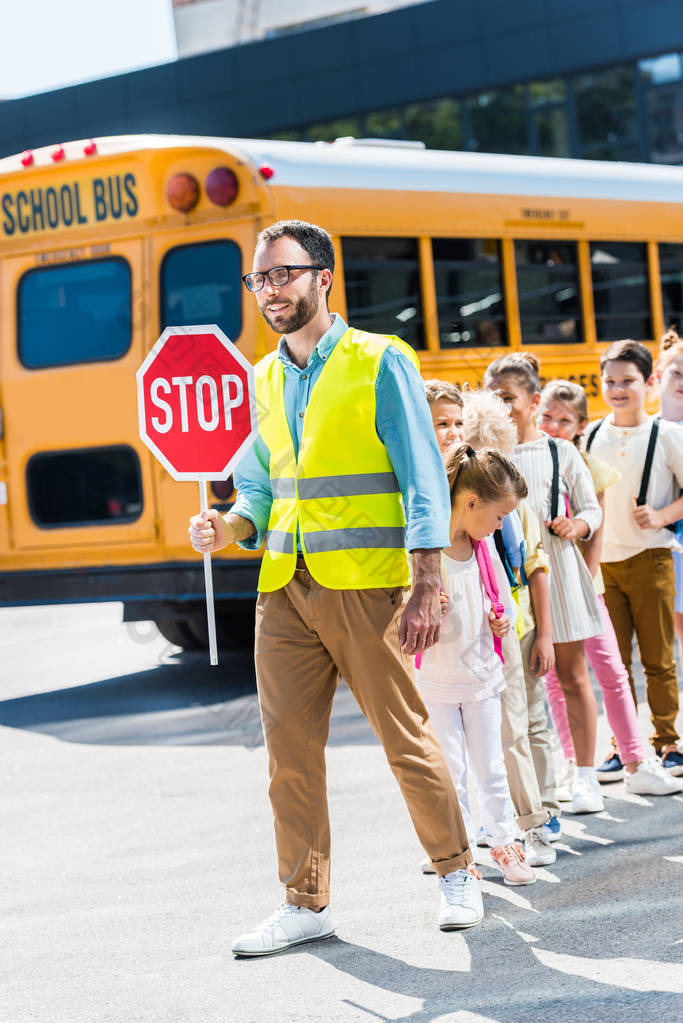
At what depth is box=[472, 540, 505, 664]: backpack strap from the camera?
4188 mm

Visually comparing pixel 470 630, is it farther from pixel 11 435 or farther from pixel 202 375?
pixel 11 435

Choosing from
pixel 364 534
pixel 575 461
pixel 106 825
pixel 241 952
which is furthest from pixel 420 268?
pixel 241 952

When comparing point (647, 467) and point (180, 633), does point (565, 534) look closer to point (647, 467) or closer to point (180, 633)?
point (647, 467)

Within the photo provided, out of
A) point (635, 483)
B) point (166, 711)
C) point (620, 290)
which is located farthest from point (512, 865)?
point (620, 290)

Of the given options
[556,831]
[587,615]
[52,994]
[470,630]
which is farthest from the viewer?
[587,615]

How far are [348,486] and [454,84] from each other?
20533 mm

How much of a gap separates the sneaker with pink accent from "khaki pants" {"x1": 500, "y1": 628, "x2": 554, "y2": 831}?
0.64 ft

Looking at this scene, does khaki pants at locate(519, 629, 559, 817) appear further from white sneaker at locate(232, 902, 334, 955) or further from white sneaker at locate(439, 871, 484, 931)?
white sneaker at locate(232, 902, 334, 955)

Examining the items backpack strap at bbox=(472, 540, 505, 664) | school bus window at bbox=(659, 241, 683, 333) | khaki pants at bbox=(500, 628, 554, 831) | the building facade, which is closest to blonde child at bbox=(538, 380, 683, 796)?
khaki pants at bbox=(500, 628, 554, 831)

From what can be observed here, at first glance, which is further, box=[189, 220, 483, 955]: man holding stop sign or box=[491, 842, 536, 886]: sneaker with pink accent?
box=[491, 842, 536, 886]: sneaker with pink accent

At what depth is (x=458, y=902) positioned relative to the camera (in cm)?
367

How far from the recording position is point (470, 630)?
4113 mm

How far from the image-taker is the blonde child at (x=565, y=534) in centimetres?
478

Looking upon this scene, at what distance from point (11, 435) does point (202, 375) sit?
14.8ft
